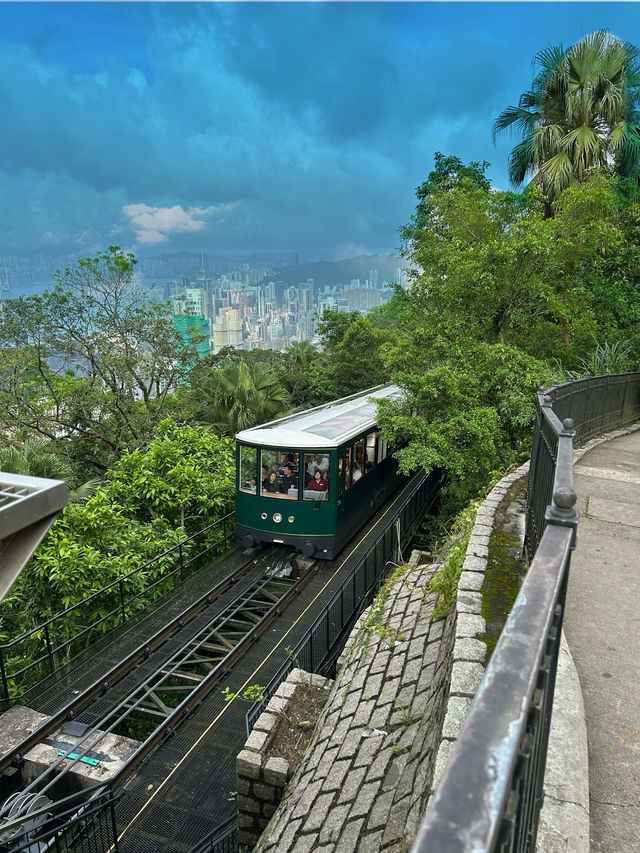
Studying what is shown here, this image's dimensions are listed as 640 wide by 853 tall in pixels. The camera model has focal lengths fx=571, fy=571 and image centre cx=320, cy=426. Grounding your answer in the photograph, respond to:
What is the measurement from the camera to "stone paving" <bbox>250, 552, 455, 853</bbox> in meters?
4.03

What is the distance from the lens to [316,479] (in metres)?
12.0

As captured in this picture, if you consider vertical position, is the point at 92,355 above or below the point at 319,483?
above

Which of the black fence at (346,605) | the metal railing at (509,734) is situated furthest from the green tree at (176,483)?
the metal railing at (509,734)

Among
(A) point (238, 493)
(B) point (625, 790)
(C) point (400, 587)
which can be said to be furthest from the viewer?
(A) point (238, 493)

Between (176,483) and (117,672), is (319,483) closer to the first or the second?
(176,483)

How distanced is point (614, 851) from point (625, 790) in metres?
0.37

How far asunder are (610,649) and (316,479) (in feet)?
27.6

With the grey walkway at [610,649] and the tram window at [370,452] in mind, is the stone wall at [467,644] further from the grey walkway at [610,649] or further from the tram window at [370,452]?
the tram window at [370,452]

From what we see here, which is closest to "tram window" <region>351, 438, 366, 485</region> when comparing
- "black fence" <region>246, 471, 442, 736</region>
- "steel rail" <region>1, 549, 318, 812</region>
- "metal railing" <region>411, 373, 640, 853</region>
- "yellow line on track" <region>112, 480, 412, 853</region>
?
"black fence" <region>246, 471, 442, 736</region>

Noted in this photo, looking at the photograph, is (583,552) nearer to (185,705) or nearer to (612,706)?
(612,706)

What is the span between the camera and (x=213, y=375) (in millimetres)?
22844

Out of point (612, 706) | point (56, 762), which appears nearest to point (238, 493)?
point (56, 762)

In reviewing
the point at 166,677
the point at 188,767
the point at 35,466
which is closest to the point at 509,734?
the point at 188,767

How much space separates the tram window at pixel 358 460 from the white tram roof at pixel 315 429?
346mm
